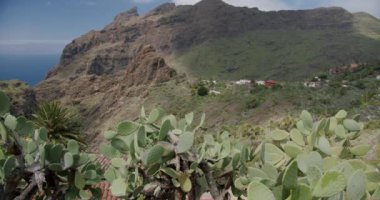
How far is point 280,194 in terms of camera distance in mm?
1988

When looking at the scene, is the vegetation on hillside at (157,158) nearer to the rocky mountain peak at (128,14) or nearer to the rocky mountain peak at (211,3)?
the rocky mountain peak at (211,3)

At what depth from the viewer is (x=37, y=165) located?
3.43 meters

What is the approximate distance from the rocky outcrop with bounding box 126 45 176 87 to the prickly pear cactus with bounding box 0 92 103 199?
46.8m

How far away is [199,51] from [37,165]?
108 metres

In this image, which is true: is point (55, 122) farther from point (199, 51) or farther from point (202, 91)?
point (199, 51)

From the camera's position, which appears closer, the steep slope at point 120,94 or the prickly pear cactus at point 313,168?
the prickly pear cactus at point 313,168

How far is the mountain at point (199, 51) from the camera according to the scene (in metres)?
54.4

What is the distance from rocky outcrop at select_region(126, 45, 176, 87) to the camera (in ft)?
168

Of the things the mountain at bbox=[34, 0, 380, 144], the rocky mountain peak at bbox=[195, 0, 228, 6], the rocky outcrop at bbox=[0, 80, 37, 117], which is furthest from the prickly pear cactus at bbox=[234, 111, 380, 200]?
the rocky mountain peak at bbox=[195, 0, 228, 6]

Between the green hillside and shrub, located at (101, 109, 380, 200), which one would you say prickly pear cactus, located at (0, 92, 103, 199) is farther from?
the green hillside

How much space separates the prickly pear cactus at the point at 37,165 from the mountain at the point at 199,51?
4421 centimetres

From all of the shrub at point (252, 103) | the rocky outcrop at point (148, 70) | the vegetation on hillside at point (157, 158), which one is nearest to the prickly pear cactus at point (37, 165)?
the vegetation on hillside at point (157, 158)

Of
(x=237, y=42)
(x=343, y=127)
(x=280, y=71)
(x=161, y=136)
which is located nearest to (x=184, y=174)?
(x=161, y=136)

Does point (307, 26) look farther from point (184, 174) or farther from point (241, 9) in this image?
point (184, 174)
